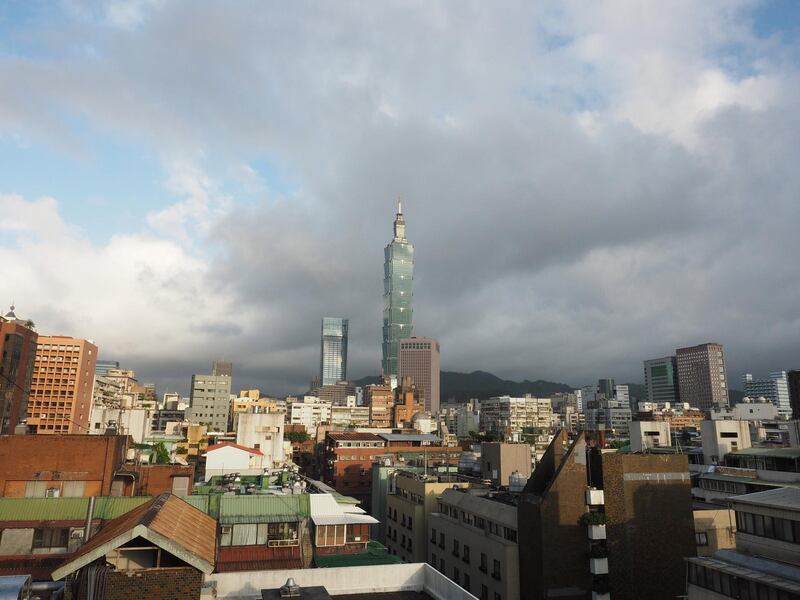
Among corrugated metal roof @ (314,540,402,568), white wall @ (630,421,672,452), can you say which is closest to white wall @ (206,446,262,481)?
corrugated metal roof @ (314,540,402,568)

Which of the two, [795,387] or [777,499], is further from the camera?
[795,387]

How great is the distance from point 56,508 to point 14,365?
108133 mm

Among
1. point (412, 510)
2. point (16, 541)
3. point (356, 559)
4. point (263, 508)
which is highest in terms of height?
point (263, 508)

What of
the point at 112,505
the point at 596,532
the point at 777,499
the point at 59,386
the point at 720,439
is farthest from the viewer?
the point at 59,386

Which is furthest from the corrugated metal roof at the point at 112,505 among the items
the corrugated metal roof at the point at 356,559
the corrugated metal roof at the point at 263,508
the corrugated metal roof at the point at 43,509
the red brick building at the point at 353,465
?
the red brick building at the point at 353,465

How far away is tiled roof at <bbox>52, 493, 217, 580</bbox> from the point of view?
592 inches

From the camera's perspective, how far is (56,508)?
3444 cm

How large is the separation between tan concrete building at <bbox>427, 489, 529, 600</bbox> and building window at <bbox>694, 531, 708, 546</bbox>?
1754cm

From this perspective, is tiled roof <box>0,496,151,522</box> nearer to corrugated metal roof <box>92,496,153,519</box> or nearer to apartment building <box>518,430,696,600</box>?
corrugated metal roof <box>92,496,153,519</box>

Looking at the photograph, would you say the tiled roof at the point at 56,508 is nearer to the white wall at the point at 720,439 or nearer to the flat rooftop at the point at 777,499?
the flat rooftop at the point at 777,499

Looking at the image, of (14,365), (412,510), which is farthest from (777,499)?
(14,365)

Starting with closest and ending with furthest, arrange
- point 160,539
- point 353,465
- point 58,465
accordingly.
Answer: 1. point 160,539
2. point 58,465
3. point 353,465

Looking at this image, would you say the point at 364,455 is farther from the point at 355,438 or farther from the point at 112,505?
the point at 112,505

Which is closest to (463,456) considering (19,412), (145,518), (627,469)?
(627,469)
